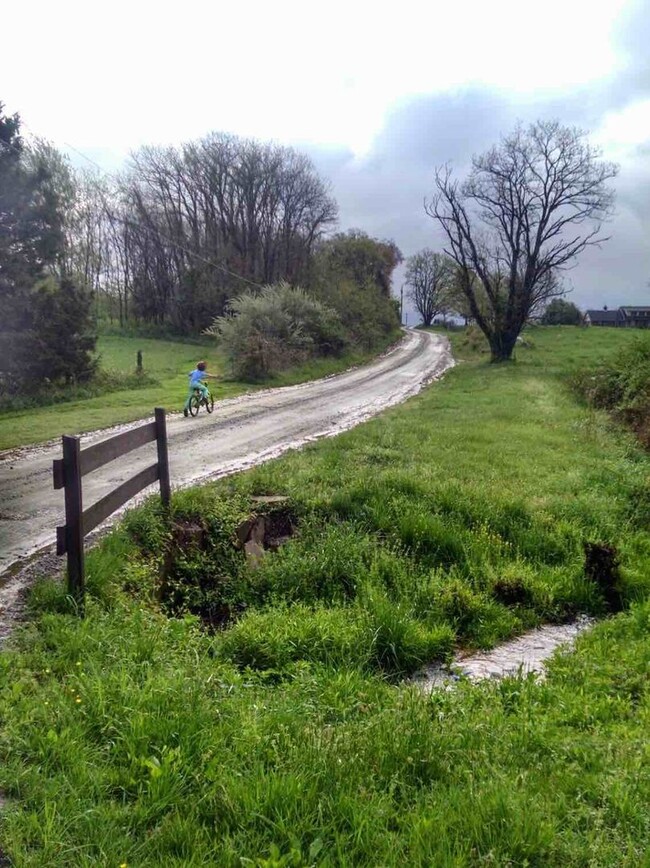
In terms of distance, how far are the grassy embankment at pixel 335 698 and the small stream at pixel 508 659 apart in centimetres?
18

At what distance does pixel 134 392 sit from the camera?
2227cm

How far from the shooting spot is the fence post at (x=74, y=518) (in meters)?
4.96

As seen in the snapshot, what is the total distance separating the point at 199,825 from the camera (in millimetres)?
2930

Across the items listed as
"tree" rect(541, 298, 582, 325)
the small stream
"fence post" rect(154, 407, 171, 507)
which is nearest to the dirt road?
"fence post" rect(154, 407, 171, 507)

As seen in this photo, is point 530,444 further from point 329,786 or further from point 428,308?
point 428,308

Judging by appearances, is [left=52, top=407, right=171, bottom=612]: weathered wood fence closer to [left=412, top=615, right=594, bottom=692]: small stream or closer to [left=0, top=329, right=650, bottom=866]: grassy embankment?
[left=0, top=329, right=650, bottom=866]: grassy embankment

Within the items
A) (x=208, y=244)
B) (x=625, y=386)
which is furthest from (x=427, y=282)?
(x=625, y=386)

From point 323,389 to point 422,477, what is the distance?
1616cm

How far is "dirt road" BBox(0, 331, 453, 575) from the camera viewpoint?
7418 millimetres

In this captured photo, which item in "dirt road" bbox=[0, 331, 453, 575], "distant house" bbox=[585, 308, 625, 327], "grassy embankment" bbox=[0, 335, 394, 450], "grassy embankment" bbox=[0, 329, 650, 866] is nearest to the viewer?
"grassy embankment" bbox=[0, 329, 650, 866]

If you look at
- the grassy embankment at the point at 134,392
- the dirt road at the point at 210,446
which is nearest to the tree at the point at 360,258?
the grassy embankment at the point at 134,392

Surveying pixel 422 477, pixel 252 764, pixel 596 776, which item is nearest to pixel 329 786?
pixel 252 764

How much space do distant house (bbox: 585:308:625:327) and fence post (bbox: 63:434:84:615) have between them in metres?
111

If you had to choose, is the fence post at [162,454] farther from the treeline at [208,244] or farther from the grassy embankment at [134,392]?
the treeline at [208,244]
